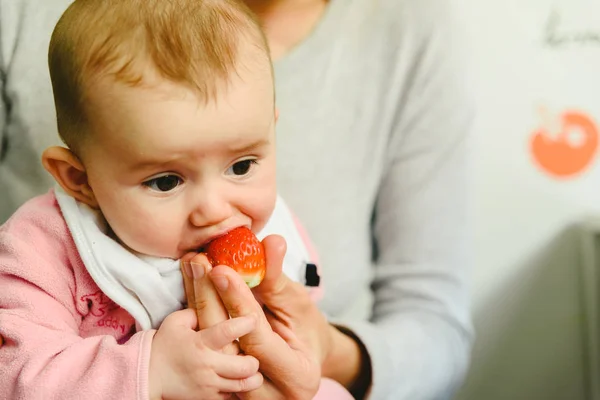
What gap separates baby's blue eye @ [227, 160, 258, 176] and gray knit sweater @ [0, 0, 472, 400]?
0.30 m

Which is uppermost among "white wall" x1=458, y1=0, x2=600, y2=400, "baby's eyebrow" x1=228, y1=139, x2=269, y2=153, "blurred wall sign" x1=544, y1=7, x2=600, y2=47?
"blurred wall sign" x1=544, y1=7, x2=600, y2=47

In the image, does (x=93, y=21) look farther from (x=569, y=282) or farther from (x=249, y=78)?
(x=569, y=282)

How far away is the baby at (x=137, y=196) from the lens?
688 millimetres

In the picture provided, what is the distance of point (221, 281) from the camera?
2.33 feet

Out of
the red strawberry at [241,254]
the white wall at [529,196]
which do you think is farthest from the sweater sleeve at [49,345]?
the white wall at [529,196]

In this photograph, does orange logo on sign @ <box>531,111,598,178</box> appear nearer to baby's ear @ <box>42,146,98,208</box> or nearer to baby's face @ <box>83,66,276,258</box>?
baby's face @ <box>83,66,276,258</box>

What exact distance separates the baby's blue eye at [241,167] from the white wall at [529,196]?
0.96 m

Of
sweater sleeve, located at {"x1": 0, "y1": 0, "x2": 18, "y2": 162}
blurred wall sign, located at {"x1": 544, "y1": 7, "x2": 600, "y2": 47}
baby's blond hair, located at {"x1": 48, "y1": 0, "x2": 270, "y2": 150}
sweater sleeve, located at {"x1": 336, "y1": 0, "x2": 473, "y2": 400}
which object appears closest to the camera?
baby's blond hair, located at {"x1": 48, "y1": 0, "x2": 270, "y2": 150}

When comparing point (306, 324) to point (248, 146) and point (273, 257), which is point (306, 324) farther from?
point (248, 146)

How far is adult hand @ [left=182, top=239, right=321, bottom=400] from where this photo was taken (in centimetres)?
72

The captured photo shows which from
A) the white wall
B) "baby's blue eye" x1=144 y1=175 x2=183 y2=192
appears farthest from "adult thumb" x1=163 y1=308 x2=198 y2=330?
the white wall

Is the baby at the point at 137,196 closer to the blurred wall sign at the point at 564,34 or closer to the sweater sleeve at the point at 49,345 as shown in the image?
the sweater sleeve at the point at 49,345

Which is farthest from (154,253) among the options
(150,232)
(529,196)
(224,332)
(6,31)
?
(529,196)

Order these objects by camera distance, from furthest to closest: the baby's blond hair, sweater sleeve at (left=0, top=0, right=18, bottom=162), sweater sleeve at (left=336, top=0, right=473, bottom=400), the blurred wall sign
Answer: the blurred wall sign
sweater sleeve at (left=336, top=0, right=473, bottom=400)
sweater sleeve at (left=0, top=0, right=18, bottom=162)
the baby's blond hair
